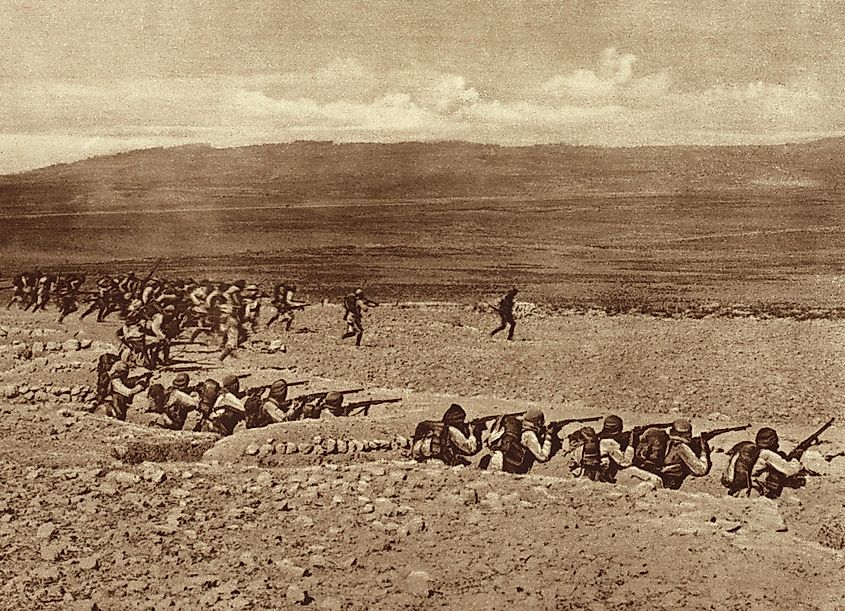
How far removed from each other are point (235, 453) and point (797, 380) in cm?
409

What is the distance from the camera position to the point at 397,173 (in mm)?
6379

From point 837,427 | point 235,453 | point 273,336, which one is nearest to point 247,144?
point 273,336

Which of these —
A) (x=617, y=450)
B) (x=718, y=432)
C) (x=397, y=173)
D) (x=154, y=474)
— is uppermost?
(x=397, y=173)

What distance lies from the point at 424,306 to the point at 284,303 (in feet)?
4.09

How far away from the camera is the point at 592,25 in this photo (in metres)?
5.72

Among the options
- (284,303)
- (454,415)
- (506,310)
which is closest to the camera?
(454,415)

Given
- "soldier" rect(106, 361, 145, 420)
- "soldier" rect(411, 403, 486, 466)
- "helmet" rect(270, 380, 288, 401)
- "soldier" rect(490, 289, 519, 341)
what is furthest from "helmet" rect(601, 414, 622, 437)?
"soldier" rect(106, 361, 145, 420)

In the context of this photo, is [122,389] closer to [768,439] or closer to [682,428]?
[682,428]

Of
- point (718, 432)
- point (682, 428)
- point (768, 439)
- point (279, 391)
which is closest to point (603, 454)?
point (682, 428)

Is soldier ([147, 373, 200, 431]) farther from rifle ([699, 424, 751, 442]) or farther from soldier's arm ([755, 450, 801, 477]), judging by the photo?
soldier's arm ([755, 450, 801, 477])

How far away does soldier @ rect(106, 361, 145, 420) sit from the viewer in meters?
6.17

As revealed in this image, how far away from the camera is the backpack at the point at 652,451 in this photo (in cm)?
531

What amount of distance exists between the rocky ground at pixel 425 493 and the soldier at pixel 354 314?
10cm

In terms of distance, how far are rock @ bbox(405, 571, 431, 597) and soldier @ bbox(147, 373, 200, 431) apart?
94.0 inches
